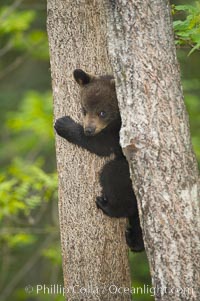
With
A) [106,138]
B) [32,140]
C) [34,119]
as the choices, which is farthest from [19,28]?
[106,138]

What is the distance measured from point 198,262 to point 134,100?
1.24m

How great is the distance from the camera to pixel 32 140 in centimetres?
1152

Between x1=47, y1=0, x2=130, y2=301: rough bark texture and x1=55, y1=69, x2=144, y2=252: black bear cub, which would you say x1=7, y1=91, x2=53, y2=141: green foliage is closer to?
x1=55, y1=69, x2=144, y2=252: black bear cub

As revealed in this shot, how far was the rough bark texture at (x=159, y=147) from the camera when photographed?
443 cm

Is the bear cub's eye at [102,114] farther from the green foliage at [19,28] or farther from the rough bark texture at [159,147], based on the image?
the green foliage at [19,28]

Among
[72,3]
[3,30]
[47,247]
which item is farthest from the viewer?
[47,247]

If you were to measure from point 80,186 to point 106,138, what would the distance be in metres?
0.93

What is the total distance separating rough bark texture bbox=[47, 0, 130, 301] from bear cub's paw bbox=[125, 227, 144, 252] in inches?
16.4

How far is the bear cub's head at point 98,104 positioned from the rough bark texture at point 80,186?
298 millimetres

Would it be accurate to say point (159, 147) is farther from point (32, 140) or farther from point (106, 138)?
point (32, 140)

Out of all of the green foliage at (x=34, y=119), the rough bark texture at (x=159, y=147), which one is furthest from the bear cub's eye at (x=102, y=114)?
the green foliage at (x=34, y=119)

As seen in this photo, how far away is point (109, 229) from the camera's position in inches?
230

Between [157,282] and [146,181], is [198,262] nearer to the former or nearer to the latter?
[157,282]

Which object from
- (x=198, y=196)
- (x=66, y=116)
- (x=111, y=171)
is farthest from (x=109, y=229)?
(x=198, y=196)
